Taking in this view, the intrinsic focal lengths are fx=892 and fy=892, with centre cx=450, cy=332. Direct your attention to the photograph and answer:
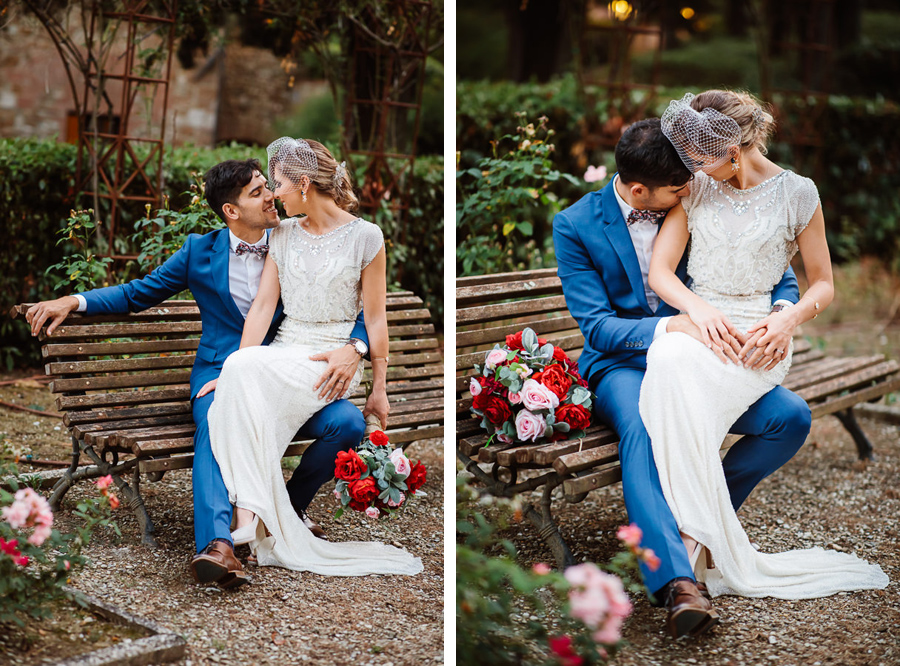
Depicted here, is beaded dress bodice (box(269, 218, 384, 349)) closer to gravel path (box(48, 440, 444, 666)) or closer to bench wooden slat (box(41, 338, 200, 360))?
bench wooden slat (box(41, 338, 200, 360))

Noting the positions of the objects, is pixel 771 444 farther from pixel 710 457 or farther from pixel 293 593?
pixel 293 593

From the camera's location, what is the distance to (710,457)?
2.81m

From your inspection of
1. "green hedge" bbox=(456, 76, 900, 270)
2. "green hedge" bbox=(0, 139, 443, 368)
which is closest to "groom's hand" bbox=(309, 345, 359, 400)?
"green hedge" bbox=(0, 139, 443, 368)

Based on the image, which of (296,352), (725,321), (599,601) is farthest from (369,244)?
(599,601)

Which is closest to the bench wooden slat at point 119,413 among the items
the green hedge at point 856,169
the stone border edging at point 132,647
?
the stone border edging at point 132,647

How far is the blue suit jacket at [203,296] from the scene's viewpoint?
11.0 feet

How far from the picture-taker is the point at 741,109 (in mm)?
3035

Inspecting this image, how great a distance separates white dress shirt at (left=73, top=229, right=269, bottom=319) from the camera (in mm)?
3383

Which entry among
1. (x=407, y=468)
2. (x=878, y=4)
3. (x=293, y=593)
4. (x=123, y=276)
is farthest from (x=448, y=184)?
(x=878, y=4)

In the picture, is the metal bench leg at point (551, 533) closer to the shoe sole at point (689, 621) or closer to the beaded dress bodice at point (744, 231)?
the shoe sole at point (689, 621)

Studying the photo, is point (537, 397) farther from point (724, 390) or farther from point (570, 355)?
point (570, 355)

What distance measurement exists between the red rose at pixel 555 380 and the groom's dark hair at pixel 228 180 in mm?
1317

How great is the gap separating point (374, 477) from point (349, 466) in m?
0.10

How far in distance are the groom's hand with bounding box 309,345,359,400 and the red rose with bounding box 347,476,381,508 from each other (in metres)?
0.34
